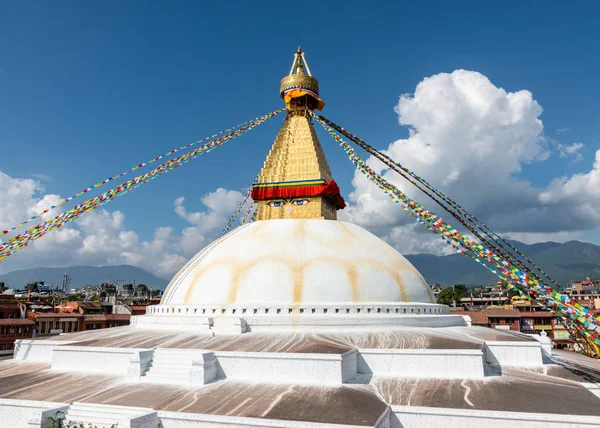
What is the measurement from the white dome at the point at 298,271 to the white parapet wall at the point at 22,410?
4.30 m

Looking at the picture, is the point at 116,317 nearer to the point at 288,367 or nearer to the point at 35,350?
the point at 35,350

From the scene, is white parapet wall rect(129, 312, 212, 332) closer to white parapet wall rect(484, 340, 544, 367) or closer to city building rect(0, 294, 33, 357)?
white parapet wall rect(484, 340, 544, 367)

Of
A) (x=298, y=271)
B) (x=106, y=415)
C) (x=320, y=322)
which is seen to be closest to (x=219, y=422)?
(x=106, y=415)

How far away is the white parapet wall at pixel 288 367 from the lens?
301 inches

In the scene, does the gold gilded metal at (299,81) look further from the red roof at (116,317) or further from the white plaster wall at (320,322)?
the red roof at (116,317)

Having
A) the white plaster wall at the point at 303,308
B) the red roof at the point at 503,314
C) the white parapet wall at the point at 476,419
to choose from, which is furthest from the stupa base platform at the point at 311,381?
the red roof at the point at 503,314

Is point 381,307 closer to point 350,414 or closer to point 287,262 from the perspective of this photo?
point 287,262

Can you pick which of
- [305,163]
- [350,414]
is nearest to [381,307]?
[350,414]

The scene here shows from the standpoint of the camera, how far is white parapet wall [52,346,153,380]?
8352mm

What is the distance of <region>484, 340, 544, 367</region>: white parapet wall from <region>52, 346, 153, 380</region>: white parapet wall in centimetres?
683

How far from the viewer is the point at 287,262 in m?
10.9

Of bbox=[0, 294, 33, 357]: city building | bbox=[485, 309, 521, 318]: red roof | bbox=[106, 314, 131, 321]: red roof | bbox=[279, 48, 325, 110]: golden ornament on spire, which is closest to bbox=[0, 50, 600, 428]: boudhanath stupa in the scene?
bbox=[279, 48, 325, 110]: golden ornament on spire

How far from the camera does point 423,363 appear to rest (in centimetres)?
806

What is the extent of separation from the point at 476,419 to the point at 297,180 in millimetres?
9074
